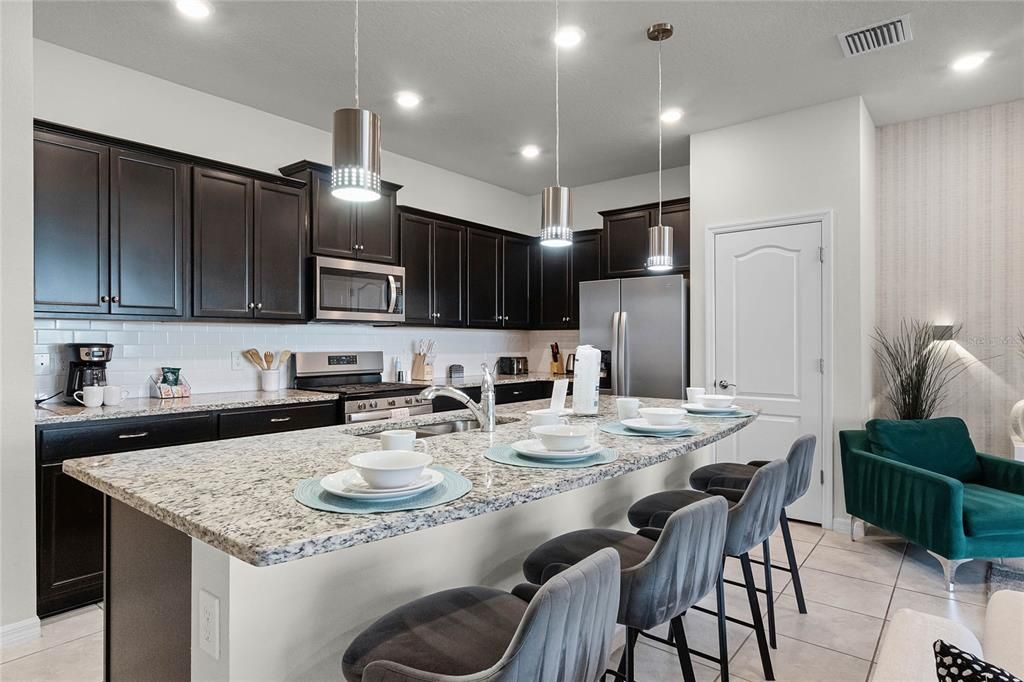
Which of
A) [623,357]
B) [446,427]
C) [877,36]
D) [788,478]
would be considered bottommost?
[788,478]

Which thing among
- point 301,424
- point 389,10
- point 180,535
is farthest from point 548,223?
point 301,424

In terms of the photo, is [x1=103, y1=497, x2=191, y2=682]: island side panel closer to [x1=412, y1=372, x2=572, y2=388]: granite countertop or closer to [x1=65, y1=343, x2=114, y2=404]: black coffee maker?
[x1=65, y1=343, x2=114, y2=404]: black coffee maker

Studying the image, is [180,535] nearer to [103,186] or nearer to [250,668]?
[250,668]

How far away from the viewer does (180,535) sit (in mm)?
1332

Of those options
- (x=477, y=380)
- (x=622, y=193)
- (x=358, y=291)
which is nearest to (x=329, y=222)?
(x=358, y=291)

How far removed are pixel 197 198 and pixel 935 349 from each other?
5163 mm

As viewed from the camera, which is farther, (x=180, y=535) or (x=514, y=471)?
(x=514, y=471)

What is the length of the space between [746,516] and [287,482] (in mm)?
1452

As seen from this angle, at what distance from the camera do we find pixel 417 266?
4848 mm

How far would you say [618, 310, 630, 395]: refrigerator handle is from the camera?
4738mm

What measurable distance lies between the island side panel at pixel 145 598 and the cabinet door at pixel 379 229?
9.52 ft

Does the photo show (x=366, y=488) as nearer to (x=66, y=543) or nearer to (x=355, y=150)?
(x=355, y=150)

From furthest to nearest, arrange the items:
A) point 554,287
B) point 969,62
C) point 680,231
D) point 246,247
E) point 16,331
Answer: point 554,287, point 680,231, point 246,247, point 969,62, point 16,331

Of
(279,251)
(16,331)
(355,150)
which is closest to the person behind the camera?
(355,150)
